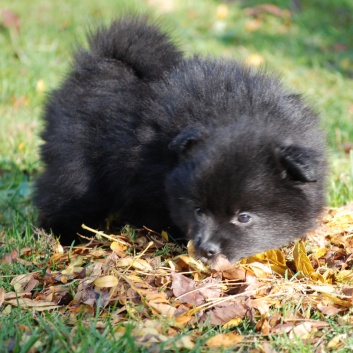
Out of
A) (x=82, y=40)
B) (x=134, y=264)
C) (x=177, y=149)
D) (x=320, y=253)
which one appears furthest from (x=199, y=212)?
(x=82, y=40)

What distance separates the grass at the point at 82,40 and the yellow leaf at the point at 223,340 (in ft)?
0.20

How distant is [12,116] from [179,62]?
2.88 metres

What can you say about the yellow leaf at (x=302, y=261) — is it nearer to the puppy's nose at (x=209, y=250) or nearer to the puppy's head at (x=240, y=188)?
the puppy's head at (x=240, y=188)

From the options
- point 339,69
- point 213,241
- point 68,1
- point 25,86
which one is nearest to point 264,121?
point 213,241

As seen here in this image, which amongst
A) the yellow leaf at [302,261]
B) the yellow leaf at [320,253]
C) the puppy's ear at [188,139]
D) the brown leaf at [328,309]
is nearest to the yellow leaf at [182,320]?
the brown leaf at [328,309]

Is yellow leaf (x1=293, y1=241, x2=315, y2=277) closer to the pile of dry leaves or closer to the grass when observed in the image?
the pile of dry leaves

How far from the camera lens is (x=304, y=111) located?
12.9 feet

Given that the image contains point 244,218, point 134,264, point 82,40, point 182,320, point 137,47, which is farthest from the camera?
point 82,40

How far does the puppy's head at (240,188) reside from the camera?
345 centimetres

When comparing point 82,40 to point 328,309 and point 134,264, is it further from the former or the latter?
point 328,309

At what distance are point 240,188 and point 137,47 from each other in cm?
149

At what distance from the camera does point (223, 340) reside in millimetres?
2986

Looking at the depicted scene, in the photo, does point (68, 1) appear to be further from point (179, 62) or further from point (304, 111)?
point (304, 111)

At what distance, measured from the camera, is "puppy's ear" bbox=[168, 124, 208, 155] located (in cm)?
351
